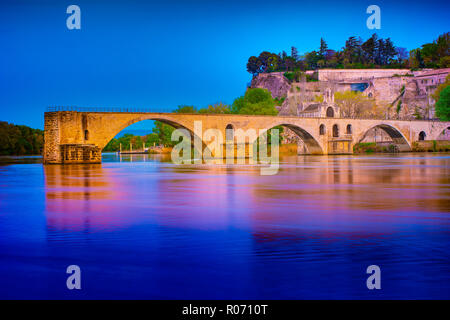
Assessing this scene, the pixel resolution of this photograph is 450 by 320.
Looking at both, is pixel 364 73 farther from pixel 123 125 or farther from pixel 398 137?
pixel 123 125

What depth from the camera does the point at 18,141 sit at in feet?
276

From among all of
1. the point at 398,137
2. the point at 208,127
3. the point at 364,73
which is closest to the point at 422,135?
the point at 398,137

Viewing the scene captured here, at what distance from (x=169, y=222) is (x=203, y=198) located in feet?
15.0

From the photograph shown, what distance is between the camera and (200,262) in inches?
222

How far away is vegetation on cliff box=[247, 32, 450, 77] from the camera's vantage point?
130 meters

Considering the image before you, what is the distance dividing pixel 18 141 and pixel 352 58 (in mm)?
105670

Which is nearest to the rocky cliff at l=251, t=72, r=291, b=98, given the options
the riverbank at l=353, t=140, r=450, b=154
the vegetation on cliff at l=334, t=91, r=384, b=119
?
the vegetation on cliff at l=334, t=91, r=384, b=119

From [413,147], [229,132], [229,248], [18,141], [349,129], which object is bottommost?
[229,248]

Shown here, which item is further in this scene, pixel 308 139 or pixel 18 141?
pixel 18 141

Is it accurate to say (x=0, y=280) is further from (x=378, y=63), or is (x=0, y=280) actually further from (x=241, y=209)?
(x=378, y=63)

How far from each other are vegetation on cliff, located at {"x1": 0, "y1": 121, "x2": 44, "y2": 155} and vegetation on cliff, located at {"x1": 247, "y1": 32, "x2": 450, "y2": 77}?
76861mm

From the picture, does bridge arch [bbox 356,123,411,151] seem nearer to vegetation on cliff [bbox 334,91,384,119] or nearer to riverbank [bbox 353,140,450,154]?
riverbank [bbox 353,140,450,154]

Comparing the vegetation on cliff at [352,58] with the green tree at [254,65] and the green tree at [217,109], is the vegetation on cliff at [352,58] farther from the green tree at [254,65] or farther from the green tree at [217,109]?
the green tree at [217,109]
